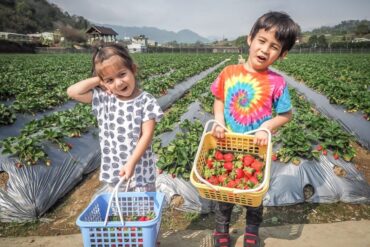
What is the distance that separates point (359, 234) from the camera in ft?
11.5

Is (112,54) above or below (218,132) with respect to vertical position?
above

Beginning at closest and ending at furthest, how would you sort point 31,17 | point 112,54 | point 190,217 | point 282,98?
point 112,54 < point 282,98 < point 190,217 < point 31,17

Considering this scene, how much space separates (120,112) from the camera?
105 inches

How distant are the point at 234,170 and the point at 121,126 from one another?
1022 millimetres

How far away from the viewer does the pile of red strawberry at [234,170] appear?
250 cm

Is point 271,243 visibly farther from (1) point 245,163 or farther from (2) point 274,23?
(2) point 274,23

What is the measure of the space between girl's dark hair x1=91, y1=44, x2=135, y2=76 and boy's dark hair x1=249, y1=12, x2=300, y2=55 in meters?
1.11

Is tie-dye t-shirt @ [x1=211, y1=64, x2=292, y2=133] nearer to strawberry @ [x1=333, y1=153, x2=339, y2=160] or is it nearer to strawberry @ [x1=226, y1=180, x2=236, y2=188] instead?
strawberry @ [x1=226, y1=180, x2=236, y2=188]

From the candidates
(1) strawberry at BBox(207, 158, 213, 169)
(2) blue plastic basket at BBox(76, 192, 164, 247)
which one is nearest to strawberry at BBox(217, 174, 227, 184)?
(1) strawberry at BBox(207, 158, 213, 169)

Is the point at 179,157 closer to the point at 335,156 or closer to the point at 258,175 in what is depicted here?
the point at 258,175

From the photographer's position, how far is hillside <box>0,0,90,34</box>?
3504 inches

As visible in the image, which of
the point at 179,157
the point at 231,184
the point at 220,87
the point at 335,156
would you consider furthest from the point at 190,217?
the point at 335,156

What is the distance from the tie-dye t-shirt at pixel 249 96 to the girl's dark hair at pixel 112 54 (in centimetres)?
91

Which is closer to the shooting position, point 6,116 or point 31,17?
point 6,116
